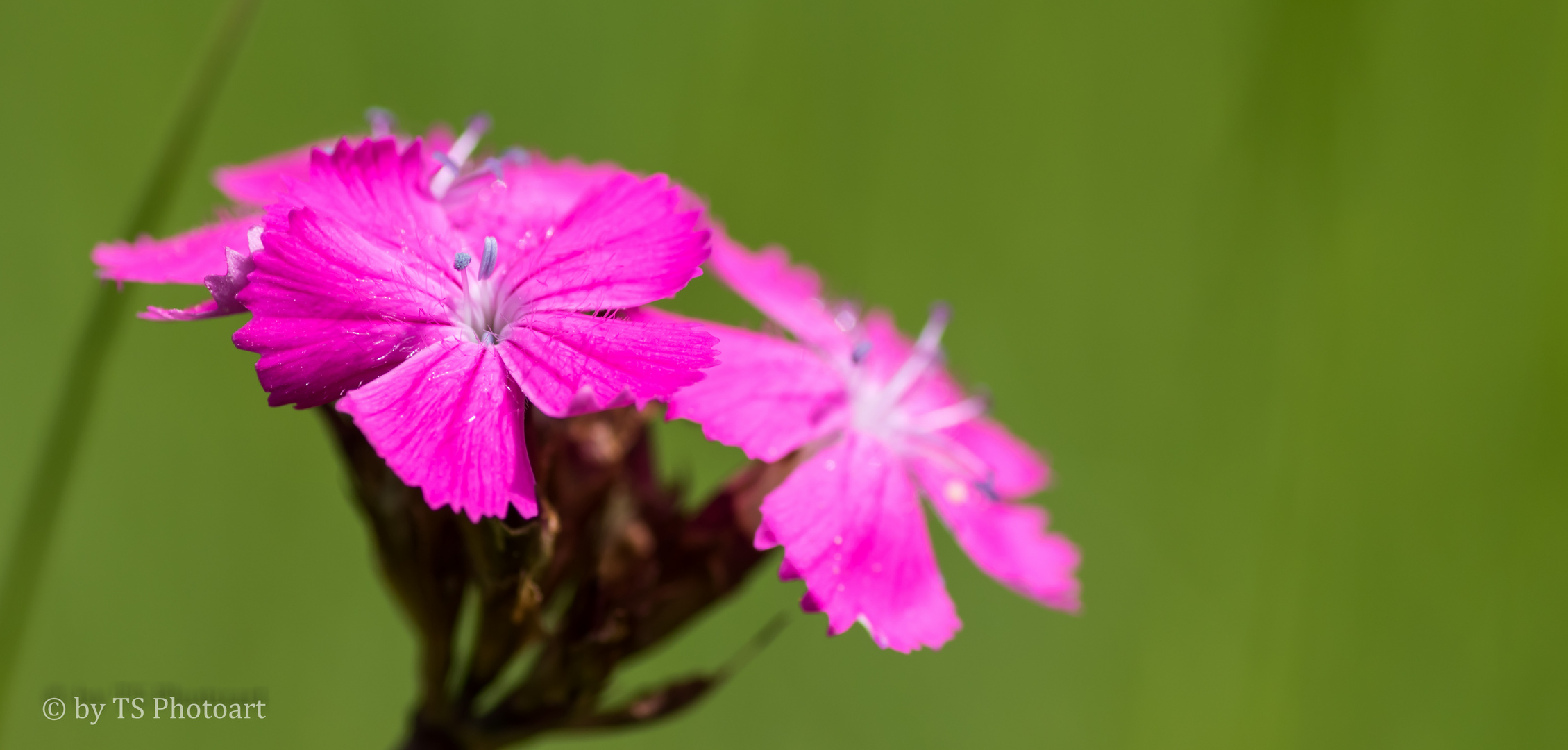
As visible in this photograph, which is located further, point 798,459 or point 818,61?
point 818,61

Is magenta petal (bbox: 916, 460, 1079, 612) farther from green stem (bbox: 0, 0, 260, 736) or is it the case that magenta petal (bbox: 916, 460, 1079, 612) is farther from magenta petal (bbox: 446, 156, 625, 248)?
green stem (bbox: 0, 0, 260, 736)

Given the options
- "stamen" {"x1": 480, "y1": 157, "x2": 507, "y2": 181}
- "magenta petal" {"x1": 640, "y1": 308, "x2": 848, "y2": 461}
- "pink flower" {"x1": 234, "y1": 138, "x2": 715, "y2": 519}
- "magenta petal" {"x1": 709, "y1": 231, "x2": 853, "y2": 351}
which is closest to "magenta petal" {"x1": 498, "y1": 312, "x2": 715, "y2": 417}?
"pink flower" {"x1": 234, "y1": 138, "x2": 715, "y2": 519}

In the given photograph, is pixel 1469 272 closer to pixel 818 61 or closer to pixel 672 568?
pixel 818 61

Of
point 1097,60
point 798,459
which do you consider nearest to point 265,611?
point 798,459

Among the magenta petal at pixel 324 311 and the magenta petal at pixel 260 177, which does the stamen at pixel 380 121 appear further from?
the magenta petal at pixel 324 311

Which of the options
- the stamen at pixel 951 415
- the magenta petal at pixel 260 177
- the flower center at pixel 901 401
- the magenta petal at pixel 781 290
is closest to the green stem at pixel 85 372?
the magenta petal at pixel 260 177

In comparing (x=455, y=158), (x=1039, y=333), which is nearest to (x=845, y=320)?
(x=455, y=158)
